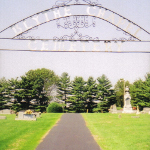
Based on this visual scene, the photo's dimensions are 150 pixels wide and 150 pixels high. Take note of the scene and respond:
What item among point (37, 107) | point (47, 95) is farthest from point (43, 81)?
point (37, 107)

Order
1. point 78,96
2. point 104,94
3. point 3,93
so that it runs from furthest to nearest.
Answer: point 104,94, point 78,96, point 3,93

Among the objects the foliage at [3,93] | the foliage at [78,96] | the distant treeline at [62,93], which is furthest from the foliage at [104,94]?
the foliage at [3,93]

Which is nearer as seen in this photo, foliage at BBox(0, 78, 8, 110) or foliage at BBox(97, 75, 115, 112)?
foliage at BBox(0, 78, 8, 110)

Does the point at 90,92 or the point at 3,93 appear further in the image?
the point at 90,92

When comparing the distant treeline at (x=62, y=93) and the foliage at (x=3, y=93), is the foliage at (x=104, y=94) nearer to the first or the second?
the distant treeline at (x=62, y=93)

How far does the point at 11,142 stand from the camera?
35.3 feet

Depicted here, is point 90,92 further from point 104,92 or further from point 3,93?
point 3,93

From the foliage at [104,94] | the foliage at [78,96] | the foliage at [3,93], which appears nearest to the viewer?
the foliage at [3,93]

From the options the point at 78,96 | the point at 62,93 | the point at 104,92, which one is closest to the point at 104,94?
the point at 104,92

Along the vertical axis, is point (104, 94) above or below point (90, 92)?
below

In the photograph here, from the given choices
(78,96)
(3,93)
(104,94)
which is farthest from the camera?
(104,94)

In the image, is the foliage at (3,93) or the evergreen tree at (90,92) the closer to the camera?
the foliage at (3,93)

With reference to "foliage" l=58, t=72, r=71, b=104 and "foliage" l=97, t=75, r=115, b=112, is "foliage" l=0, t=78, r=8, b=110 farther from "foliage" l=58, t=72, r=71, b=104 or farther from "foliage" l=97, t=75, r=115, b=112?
"foliage" l=97, t=75, r=115, b=112

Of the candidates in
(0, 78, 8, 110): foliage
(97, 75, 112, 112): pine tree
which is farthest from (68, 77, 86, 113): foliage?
(0, 78, 8, 110): foliage
